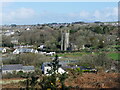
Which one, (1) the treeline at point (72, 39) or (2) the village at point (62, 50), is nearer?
(2) the village at point (62, 50)

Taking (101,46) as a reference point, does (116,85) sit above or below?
above

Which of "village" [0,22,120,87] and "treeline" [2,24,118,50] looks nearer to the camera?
"village" [0,22,120,87]

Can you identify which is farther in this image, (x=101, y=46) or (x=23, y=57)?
(x=101, y=46)

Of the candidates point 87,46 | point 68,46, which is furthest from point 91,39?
point 68,46

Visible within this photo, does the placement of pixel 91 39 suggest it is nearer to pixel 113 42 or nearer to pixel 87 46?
pixel 87 46

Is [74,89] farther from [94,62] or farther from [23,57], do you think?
[23,57]

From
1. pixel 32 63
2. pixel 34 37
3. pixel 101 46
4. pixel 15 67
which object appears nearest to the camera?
pixel 15 67

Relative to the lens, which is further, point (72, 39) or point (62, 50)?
point (72, 39)

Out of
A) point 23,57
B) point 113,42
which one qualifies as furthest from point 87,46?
point 23,57

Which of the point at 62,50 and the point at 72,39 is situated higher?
the point at 72,39

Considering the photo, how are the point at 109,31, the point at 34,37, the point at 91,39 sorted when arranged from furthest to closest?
the point at 109,31 < the point at 34,37 < the point at 91,39
